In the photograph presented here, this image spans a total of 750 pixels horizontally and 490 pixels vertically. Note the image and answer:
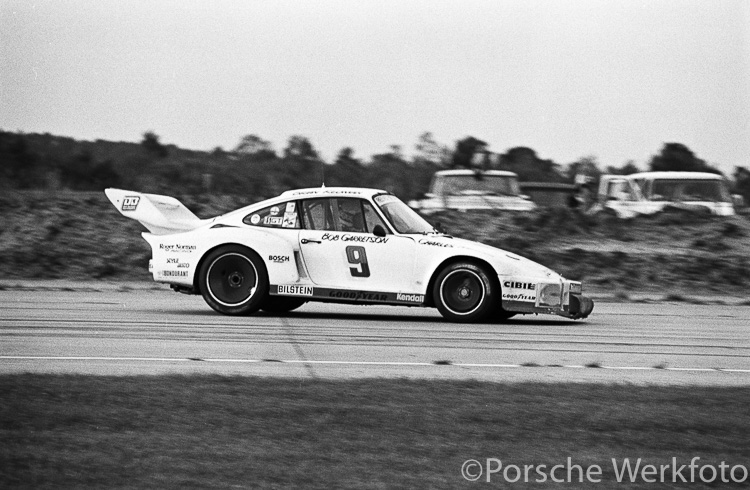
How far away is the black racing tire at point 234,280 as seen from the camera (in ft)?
41.1

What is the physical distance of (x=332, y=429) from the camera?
5.98 m

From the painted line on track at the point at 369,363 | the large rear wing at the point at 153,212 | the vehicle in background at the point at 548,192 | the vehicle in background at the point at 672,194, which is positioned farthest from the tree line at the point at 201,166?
the painted line on track at the point at 369,363

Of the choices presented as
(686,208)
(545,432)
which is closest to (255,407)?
(545,432)

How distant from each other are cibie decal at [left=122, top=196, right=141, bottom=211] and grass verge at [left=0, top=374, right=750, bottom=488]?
6.00 metres

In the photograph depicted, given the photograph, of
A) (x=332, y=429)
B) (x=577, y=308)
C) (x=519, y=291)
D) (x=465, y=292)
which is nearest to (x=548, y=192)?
(x=577, y=308)

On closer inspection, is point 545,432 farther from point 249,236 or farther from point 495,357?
point 249,236

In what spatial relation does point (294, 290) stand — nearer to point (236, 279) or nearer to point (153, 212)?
point (236, 279)

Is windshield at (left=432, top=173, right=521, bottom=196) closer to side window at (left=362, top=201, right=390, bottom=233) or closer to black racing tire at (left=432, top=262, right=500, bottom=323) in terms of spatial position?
side window at (left=362, top=201, right=390, bottom=233)

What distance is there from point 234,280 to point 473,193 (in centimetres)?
1245

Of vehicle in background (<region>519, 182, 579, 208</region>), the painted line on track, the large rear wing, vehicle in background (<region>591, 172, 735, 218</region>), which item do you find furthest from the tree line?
the painted line on track

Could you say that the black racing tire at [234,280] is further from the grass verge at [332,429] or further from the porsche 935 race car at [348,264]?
the grass verge at [332,429]

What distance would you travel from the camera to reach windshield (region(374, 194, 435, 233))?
12.7 m

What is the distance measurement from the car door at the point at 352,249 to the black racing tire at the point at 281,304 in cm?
61

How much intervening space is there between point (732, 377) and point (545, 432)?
118 inches
